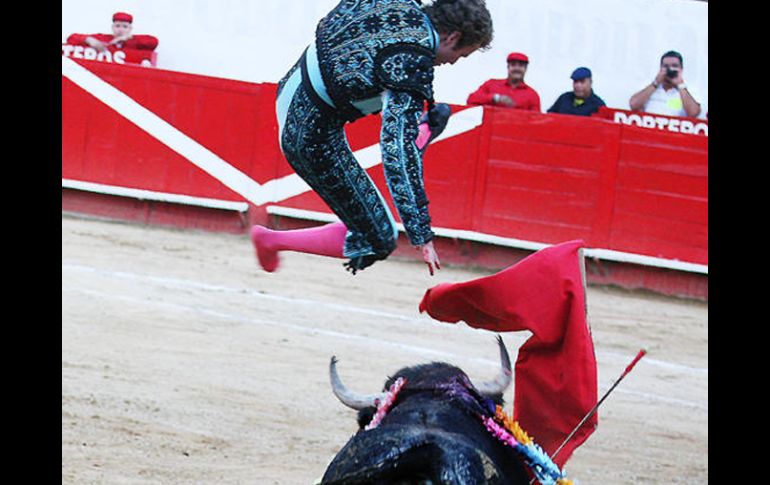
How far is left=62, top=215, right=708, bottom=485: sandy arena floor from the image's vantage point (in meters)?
4.57

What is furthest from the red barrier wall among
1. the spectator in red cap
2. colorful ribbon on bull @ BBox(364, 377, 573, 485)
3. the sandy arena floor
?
colorful ribbon on bull @ BBox(364, 377, 573, 485)

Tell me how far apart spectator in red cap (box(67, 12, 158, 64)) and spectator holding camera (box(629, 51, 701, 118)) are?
3459mm

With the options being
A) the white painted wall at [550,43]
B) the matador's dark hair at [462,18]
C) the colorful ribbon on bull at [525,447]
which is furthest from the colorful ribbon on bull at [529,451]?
the white painted wall at [550,43]

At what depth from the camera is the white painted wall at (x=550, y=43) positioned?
947 cm

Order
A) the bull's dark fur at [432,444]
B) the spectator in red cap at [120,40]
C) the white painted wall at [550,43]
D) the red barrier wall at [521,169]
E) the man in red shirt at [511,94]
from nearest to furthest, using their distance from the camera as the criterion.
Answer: the bull's dark fur at [432,444], the red barrier wall at [521,169], the man in red shirt at [511,94], the white painted wall at [550,43], the spectator in red cap at [120,40]

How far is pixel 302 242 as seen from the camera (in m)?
2.83

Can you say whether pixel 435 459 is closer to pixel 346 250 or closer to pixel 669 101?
pixel 346 250

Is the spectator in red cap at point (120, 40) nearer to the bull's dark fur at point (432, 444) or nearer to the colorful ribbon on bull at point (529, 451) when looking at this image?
the bull's dark fur at point (432, 444)

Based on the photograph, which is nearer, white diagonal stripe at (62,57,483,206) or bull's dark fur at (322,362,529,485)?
bull's dark fur at (322,362,529,485)

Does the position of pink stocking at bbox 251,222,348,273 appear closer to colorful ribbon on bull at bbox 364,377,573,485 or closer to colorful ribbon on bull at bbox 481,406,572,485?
colorful ribbon on bull at bbox 364,377,573,485

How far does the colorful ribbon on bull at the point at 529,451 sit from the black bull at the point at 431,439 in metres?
0.02

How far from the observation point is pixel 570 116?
340 inches
